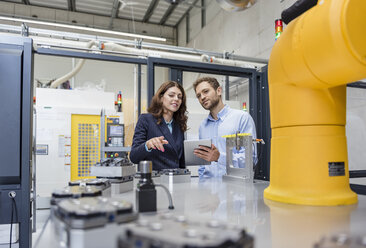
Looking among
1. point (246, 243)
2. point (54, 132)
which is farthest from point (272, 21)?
point (246, 243)

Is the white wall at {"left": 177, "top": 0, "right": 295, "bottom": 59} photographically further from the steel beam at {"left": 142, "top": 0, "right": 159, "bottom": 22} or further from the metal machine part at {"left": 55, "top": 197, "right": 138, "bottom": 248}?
the metal machine part at {"left": 55, "top": 197, "right": 138, "bottom": 248}

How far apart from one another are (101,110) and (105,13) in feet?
13.5

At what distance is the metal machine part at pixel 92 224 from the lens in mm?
296

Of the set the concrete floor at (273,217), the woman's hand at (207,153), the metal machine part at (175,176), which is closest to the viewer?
the concrete floor at (273,217)

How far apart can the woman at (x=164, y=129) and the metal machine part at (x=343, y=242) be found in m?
1.31

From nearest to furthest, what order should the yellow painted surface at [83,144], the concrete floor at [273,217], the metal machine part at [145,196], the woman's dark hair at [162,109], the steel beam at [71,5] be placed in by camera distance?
the concrete floor at [273,217]
the metal machine part at [145,196]
the woman's dark hair at [162,109]
the yellow painted surface at [83,144]
the steel beam at [71,5]

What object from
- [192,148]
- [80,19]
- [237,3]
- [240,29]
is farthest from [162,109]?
[80,19]

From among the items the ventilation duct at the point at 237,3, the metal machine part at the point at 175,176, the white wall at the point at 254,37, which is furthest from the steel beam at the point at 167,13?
the metal machine part at the point at 175,176

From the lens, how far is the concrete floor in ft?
1.21

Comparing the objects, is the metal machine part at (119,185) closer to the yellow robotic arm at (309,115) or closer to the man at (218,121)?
the yellow robotic arm at (309,115)

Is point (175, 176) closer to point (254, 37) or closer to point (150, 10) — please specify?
point (254, 37)

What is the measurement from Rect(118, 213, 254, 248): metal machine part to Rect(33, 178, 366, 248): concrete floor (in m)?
0.05

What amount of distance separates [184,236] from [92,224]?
12 centimetres

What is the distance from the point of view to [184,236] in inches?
Result: 9.5
